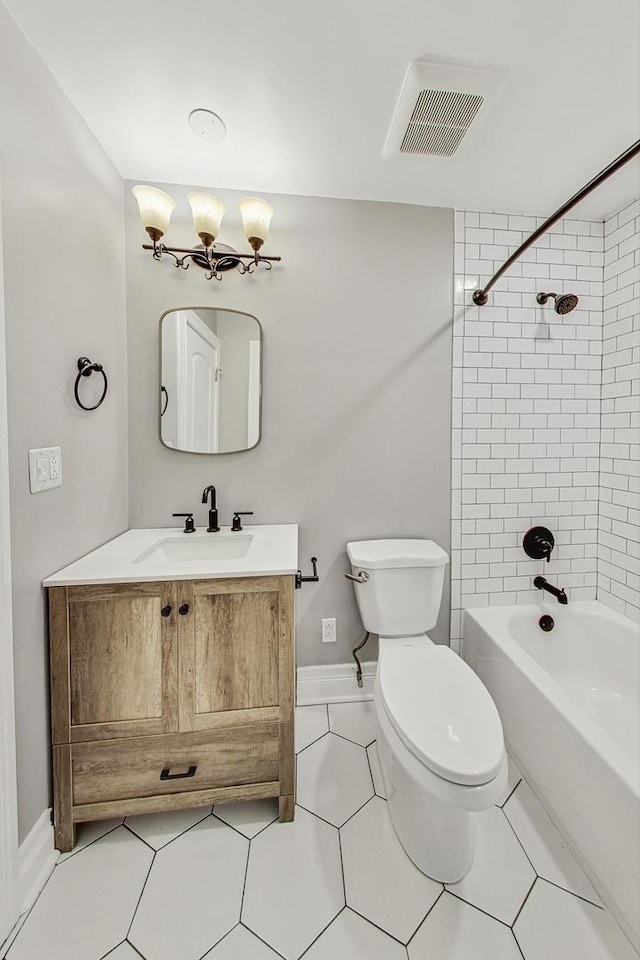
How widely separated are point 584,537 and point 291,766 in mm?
1730

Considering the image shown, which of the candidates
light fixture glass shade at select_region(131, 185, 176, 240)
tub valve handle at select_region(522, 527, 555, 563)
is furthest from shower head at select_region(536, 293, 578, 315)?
light fixture glass shade at select_region(131, 185, 176, 240)

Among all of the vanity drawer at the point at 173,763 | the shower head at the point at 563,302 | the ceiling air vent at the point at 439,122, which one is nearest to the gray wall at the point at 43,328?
the vanity drawer at the point at 173,763

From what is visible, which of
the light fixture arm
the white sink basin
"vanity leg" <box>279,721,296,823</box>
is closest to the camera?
"vanity leg" <box>279,721,296,823</box>

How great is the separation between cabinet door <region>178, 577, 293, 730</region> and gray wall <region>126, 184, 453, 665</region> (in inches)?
23.6

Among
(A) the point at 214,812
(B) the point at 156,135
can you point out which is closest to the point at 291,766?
(A) the point at 214,812

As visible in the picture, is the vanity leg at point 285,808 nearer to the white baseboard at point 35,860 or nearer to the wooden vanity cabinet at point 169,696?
the wooden vanity cabinet at point 169,696

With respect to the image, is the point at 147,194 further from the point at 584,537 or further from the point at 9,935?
the point at 584,537

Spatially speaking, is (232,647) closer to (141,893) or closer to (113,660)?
(113,660)

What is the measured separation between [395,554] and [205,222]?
1.49 meters

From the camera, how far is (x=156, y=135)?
1443 millimetres

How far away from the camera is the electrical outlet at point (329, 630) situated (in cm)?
190

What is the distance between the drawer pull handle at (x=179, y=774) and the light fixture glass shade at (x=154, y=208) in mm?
1828

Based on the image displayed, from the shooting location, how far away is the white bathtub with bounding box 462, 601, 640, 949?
41.2 inches

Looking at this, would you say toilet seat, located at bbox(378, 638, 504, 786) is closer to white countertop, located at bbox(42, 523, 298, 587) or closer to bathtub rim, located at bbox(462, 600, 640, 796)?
bathtub rim, located at bbox(462, 600, 640, 796)
